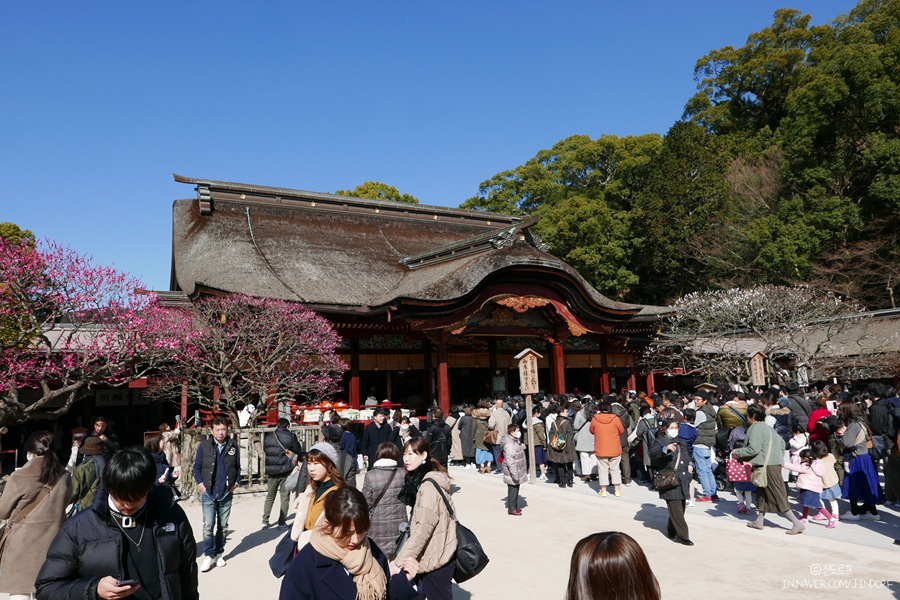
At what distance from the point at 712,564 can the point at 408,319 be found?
1189 cm

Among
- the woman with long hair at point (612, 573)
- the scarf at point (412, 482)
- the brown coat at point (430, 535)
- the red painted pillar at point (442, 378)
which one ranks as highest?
the red painted pillar at point (442, 378)

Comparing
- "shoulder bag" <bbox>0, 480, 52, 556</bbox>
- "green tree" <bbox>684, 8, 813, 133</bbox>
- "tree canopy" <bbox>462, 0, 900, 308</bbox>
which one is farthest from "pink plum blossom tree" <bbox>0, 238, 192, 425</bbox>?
"green tree" <bbox>684, 8, 813, 133</bbox>

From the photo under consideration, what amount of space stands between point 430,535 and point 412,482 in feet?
1.95

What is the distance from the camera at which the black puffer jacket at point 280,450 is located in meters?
7.43

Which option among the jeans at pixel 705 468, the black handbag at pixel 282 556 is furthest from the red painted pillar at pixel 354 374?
the black handbag at pixel 282 556

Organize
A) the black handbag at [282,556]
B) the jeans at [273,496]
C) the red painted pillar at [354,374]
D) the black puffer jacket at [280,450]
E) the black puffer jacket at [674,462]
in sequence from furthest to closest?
the red painted pillar at [354,374], the jeans at [273,496], the black puffer jacket at [280,450], the black puffer jacket at [674,462], the black handbag at [282,556]

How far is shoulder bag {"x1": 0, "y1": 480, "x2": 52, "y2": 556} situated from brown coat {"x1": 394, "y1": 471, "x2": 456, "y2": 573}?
259cm

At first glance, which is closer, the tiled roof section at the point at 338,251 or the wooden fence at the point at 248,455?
the wooden fence at the point at 248,455

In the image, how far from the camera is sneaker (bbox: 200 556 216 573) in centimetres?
626

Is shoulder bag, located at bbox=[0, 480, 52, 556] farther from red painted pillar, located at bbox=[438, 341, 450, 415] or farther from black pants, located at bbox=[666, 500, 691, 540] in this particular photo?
red painted pillar, located at bbox=[438, 341, 450, 415]

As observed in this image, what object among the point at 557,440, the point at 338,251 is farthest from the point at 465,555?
the point at 338,251

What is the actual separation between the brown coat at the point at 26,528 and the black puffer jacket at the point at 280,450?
3.18 metres

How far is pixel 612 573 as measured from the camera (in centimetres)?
181

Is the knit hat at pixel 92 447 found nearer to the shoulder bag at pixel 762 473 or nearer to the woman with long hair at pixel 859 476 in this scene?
the shoulder bag at pixel 762 473
